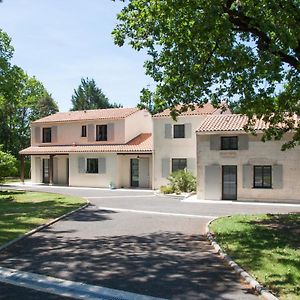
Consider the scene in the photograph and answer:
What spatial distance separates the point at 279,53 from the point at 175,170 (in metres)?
20.6

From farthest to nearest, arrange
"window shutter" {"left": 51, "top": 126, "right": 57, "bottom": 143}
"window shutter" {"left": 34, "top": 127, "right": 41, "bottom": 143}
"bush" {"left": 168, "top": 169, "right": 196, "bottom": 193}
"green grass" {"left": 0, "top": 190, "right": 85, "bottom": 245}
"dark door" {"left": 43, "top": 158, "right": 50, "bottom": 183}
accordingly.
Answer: "window shutter" {"left": 34, "top": 127, "right": 41, "bottom": 143} → "dark door" {"left": 43, "top": 158, "right": 50, "bottom": 183} → "window shutter" {"left": 51, "top": 126, "right": 57, "bottom": 143} → "bush" {"left": 168, "top": 169, "right": 196, "bottom": 193} → "green grass" {"left": 0, "top": 190, "right": 85, "bottom": 245}

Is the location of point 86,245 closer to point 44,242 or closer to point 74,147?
point 44,242

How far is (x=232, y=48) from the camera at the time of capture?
12.3m

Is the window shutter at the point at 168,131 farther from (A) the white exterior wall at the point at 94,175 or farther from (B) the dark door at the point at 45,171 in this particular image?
(B) the dark door at the point at 45,171

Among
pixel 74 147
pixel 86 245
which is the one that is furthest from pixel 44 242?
pixel 74 147

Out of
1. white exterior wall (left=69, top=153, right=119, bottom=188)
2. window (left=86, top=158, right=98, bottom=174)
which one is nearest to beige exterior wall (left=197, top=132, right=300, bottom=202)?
white exterior wall (left=69, top=153, right=119, bottom=188)

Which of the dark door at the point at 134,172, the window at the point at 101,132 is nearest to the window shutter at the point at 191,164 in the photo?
the dark door at the point at 134,172

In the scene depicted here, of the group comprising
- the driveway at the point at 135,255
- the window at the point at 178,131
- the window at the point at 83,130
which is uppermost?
the window at the point at 83,130

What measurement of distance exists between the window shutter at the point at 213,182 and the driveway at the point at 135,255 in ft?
21.6

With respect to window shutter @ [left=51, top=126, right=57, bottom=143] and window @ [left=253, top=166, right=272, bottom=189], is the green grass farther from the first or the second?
window shutter @ [left=51, top=126, right=57, bottom=143]

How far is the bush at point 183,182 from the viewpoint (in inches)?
1144

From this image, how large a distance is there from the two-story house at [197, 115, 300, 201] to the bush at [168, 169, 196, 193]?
3031 millimetres

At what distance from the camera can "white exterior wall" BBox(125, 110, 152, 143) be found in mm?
36188

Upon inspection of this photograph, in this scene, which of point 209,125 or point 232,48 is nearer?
point 232,48
